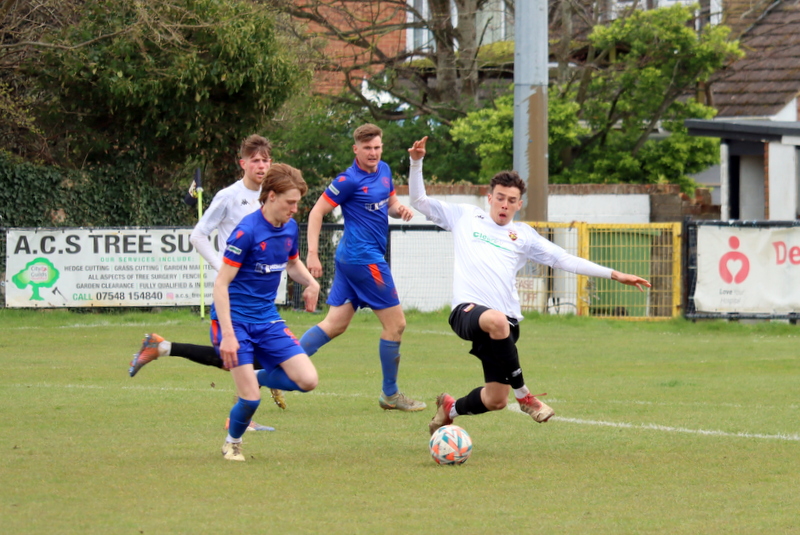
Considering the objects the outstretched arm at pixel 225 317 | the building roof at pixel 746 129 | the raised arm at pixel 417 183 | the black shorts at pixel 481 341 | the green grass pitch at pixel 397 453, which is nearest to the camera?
the green grass pitch at pixel 397 453

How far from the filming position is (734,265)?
17500mm

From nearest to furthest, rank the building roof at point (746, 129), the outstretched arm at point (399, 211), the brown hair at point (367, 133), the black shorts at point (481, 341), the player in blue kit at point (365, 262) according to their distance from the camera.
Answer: the black shorts at point (481, 341)
the outstretched arm at point (399, 211)
the brown hair at point (367, 133)
the player in blue kit at point (365, 262)
the building roof at point (746, 129)

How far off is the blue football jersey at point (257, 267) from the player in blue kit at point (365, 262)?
6.60 ft

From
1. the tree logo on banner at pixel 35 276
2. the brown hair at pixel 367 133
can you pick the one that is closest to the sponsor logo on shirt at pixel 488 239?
the brown hair at pixel 367 133

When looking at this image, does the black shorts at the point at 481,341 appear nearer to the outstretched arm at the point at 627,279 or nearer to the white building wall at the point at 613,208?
the outstretched arm at the point at 627,279

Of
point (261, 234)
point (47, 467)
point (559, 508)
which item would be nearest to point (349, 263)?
point (261, 234)

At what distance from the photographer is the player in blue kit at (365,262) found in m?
8.87

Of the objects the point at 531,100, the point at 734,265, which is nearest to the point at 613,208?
the point at 531,100

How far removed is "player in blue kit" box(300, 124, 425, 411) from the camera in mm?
8867

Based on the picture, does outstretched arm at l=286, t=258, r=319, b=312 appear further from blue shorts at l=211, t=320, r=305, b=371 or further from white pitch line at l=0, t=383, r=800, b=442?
Result: white pitch line at l=0, t=383, r=800, b=442

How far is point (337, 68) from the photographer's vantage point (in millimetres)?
26844

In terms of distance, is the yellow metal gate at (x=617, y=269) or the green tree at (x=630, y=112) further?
the green tree at (x=630, y=112)

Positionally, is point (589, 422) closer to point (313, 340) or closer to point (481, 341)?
point (481, 341)

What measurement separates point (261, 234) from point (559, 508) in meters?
2.44
